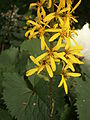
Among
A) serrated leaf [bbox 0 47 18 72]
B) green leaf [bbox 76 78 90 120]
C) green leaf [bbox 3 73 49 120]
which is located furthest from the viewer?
serrated leaf [bbox 0 47 18 72]

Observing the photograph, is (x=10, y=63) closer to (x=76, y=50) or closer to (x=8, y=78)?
(x=8, y=78)

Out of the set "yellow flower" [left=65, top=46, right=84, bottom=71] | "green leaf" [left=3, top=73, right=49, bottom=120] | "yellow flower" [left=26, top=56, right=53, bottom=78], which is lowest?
"green leaf" [left=3, top=73, right=49, bottom=120]

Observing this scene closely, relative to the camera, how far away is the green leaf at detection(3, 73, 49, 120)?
36.9 inches

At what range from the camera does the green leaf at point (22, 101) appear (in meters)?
0.94

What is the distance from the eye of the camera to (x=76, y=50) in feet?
2.56

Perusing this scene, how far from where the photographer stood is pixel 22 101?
962 millimetres

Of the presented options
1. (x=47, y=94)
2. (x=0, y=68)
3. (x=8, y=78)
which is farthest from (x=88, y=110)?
(x=0, y=68)

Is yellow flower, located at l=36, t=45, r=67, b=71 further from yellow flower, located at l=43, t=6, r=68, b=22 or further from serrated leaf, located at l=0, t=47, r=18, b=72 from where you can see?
serrated leaf, located at l=0, t=47, r=18, b=72

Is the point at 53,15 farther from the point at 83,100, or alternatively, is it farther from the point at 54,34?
the point at 83,100

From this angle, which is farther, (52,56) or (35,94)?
(35,94)

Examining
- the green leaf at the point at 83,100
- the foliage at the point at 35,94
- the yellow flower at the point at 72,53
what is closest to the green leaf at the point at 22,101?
the foliage at the point at 35,94

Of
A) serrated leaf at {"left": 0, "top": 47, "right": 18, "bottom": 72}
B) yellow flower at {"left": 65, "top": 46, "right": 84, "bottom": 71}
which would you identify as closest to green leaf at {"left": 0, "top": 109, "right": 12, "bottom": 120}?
serrated leaf at {"left": 0, "top": 47, "right": 18, "bottom": 72}

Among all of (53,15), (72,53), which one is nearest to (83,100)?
(72,53)

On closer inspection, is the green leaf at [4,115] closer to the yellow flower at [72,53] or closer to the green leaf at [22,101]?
the green leaf at [22,101]
